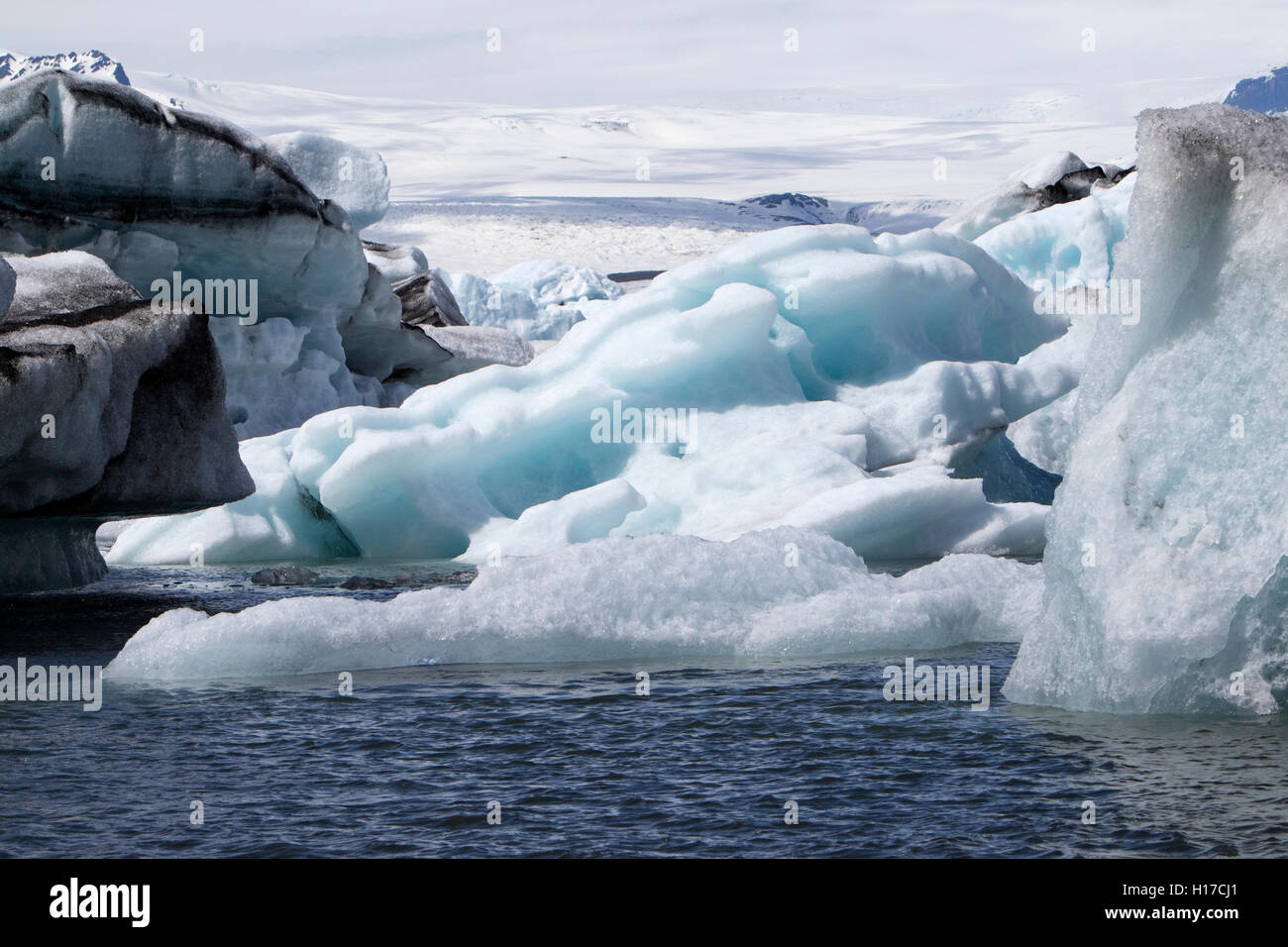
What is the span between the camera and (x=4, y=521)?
10898 mm

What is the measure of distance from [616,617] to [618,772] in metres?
2.67

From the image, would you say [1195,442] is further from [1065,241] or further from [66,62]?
[66,62]

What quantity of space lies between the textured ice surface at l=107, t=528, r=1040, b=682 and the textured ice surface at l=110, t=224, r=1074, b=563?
14.1ft

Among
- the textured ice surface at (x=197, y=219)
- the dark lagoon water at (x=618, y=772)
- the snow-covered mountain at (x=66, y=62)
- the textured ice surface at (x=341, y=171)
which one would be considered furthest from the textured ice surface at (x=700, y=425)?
the snow-covered mountain at (x=66, y=62)

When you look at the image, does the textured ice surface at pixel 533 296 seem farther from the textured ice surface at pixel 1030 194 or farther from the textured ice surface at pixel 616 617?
the textured ice surface at pixel 616 617

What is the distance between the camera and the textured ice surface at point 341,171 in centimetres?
2103

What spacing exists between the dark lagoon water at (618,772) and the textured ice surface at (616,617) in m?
0.26

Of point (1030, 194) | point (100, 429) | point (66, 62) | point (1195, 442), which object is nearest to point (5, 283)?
point (100, 429)

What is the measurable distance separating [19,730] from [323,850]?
252 centimetres

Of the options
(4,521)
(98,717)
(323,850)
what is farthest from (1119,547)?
(4,521)

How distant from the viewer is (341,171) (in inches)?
864

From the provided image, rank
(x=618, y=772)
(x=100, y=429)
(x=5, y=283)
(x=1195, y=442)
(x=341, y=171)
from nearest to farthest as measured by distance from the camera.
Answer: (x=618, y=772)
(x=1195, y=442)
(x=5, y=283)
(x=100, y=429)
(x=341, y=171)

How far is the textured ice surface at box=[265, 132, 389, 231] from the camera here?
21031 mm
